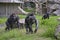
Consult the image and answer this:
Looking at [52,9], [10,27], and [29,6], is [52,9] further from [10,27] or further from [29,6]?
[10,27]

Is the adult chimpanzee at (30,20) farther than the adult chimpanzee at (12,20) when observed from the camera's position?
No

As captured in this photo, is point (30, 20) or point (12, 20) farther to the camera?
point (12, 20)

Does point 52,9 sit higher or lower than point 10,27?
lower

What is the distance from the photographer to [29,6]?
43406 millimetres

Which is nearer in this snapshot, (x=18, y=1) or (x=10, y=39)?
(x=10, y=39)

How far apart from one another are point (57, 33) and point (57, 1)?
1098 inches

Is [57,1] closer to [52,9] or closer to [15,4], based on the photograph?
[52,9]

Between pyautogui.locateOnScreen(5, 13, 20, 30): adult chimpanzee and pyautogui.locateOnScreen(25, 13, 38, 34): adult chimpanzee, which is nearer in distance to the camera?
pyautogui.locateOnScreen(25, 13, 38, 34): adult chimpanzee

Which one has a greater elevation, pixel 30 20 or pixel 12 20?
pixel 30 20

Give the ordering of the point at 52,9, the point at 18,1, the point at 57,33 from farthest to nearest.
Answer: the point at 52,9 < the point at 18,1 < the point at 57,33

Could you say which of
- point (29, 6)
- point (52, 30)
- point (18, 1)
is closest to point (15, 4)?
point (18, 1)

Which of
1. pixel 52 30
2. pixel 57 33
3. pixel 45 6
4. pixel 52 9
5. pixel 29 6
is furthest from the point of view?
pixel 29 6

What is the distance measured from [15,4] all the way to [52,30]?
22874 millimetres

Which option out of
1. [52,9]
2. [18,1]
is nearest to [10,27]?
[18,1]
